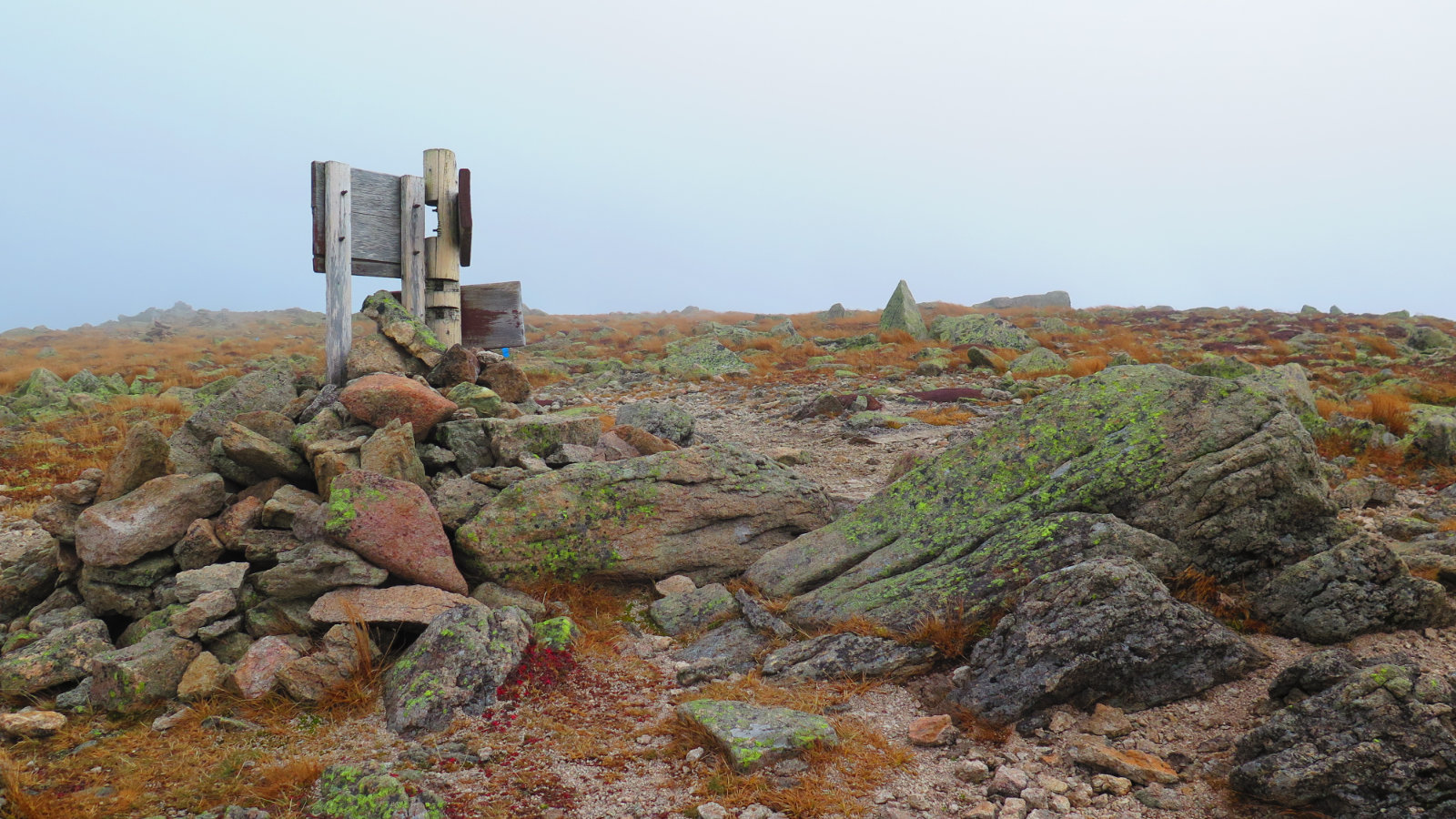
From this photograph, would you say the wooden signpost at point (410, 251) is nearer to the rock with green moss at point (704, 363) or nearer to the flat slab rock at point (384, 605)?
the flat slab rock at point (384, 605)

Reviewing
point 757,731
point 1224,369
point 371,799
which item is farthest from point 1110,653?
point 1224,369

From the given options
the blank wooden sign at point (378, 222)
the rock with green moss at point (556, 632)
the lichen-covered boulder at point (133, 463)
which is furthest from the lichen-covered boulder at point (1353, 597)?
the lichen-covered boulder at point (133, 463)

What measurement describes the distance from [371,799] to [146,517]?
17.4ft

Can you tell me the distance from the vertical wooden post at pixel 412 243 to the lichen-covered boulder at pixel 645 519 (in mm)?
3962

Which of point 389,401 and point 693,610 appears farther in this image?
point 389,401

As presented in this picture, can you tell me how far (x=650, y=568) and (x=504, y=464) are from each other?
2.42m

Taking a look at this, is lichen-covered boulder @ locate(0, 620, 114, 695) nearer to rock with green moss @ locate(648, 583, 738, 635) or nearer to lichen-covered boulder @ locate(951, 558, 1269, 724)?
rock with green moss @ locate(648, 583, 738, 635)

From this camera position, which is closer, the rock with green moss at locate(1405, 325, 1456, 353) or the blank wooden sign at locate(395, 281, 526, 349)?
the blank wooden sign at locate(395, 281, 526, 349)

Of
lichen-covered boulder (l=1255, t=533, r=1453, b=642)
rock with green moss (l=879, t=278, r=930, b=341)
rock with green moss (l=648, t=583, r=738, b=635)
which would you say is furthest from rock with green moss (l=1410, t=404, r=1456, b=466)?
rock with green moss (l=879, t=278, r=930, b=341)

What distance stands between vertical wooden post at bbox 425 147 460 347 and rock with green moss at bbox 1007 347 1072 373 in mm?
17796

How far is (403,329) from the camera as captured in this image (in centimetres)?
1070

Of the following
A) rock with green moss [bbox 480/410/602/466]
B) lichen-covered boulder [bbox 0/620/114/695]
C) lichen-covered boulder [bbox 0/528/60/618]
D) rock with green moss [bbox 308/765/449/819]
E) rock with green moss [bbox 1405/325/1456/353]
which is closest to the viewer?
rock with green moss [bbox 308/765/449/819]

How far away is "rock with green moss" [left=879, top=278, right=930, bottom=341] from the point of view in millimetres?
38000

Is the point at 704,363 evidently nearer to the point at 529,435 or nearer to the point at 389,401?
the point at 529,435
